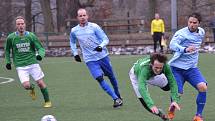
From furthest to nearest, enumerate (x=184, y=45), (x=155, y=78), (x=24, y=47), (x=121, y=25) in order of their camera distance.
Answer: (x=121, y=25) → (x=24, y=47) → (x=184, y=45) → (x=155, y=78)

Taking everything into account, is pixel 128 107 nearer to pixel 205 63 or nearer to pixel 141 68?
pixel 141 68

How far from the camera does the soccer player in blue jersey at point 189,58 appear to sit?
10328mm

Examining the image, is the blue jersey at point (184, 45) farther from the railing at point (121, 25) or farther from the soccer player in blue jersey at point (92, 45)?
the railing at point (121, 25)

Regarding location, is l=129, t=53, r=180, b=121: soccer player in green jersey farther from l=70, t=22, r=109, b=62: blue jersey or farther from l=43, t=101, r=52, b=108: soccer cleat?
l=43, t=101, r=52, b=108: soccer cleat

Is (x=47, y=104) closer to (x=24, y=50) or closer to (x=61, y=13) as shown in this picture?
Result: (x=24, y=50)

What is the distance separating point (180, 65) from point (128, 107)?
7.34 ft

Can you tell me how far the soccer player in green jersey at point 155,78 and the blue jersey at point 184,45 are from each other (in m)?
0.66

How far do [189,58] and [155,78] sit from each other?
1.09 m

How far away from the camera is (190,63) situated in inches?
420

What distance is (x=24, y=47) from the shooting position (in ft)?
41.7

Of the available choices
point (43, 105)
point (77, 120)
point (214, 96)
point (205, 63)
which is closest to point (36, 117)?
point (77, 120)

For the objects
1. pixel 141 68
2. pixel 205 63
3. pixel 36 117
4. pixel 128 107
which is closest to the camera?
pixel 141 68

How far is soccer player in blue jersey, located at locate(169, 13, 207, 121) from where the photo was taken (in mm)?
10328

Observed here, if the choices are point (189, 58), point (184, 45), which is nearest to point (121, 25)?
point (189, 58)
